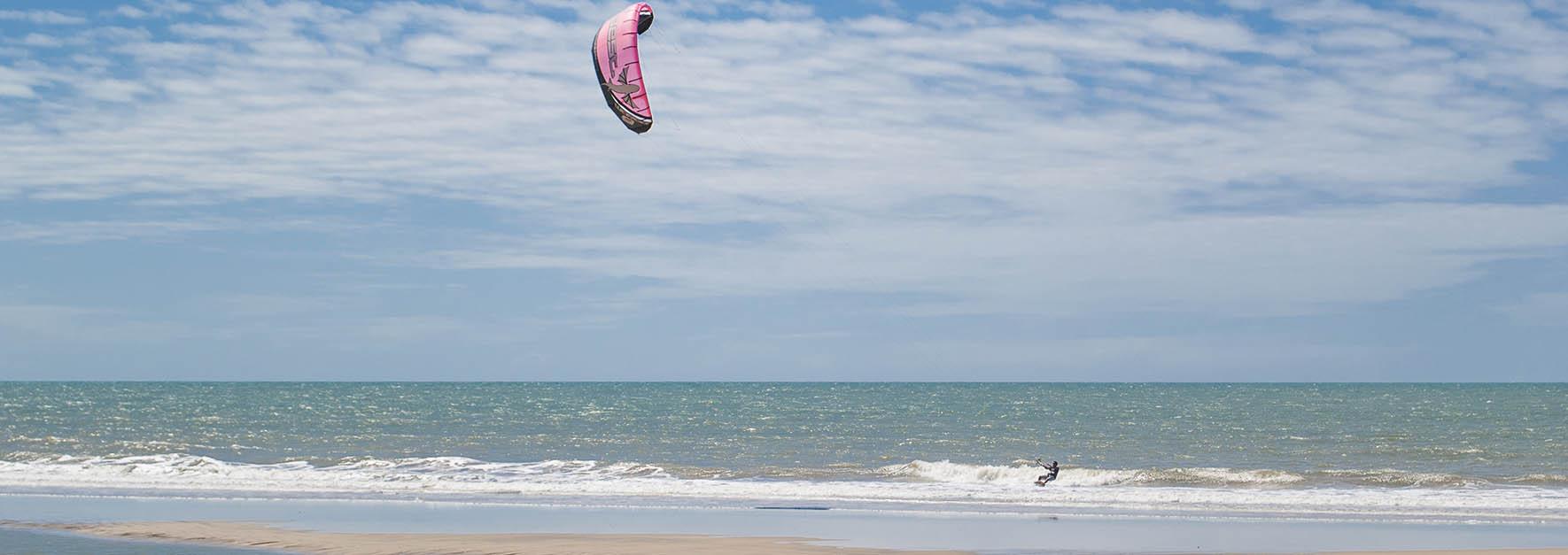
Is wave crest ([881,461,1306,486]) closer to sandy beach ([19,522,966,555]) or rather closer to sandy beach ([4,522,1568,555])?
sandy beach ([4,522,1568,555])

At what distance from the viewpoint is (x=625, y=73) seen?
2038 centimetres

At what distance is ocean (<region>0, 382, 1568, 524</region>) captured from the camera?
2312cm

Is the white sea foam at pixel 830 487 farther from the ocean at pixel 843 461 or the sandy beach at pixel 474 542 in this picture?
the sandy beach at pixel 474 542

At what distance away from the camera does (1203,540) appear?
17266 millimetres

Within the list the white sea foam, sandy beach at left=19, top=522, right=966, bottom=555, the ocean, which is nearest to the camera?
sandy beach at left=19, top=522, right=966, bottom=555

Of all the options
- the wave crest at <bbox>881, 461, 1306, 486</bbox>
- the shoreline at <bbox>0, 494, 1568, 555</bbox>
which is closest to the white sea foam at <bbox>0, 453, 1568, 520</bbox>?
the wave crest at <bbox>881, 461, 1306, 486</bbox>

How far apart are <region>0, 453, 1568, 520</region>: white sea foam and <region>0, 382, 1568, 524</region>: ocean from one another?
0.29 feet

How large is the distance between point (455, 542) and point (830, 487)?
10483mm

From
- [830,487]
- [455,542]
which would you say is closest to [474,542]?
[455,542]

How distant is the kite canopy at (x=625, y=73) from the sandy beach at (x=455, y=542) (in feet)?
21.1

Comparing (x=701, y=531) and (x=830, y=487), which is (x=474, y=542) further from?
(x=830, y=487)

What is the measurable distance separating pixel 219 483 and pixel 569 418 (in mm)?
34667

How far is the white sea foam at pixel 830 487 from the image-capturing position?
22.2 metres

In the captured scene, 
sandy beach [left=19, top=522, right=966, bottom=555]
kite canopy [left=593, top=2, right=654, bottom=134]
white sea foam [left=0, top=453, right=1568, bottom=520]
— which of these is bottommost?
sandy beach [left=19, top=522, right=966, bottom=555]
